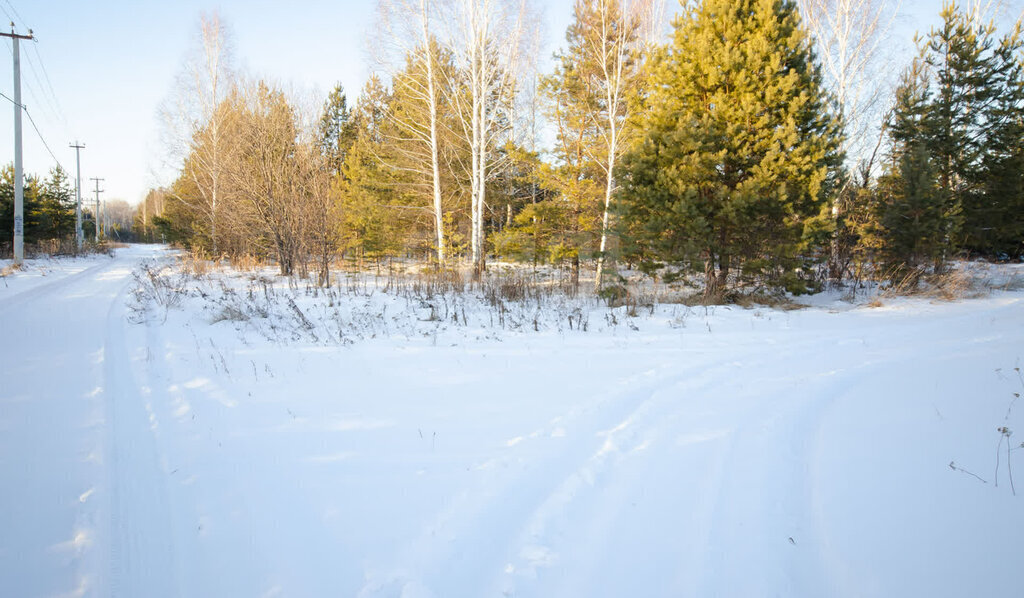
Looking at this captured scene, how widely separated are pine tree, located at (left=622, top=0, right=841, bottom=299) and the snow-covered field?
4311 mm

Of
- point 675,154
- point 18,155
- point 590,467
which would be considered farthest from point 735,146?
point 18,155

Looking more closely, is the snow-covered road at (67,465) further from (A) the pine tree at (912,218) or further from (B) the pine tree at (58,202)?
(B) the pine tree at (58,202)

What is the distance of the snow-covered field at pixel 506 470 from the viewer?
193cm

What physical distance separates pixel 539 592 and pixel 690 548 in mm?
810

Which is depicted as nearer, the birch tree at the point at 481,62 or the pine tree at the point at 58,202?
the birch tree at the point at 481,62

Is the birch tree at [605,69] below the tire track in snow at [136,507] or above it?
above

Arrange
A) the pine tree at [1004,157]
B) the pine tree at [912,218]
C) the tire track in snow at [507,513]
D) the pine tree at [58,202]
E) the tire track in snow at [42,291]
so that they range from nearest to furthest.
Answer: the tire track in snow at [507,513] < the tire track in snow at [42,291] < the pine tree at [912,218] < the pine tree at [1004,157] < the pine tree at [58,202]

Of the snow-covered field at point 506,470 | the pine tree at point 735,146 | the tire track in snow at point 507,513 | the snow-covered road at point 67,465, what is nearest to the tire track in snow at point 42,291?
the snow-covered road at point 67,465

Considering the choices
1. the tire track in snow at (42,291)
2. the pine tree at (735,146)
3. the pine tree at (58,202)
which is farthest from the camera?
the pine tree at (58,202)

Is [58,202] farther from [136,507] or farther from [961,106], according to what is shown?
[961,106]

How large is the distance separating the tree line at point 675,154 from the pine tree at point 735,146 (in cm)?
4

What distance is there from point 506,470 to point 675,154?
8677 millimetres

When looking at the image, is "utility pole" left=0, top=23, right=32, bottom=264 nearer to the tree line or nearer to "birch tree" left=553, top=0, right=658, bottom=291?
the tree line

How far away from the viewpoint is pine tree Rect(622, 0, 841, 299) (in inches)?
349
